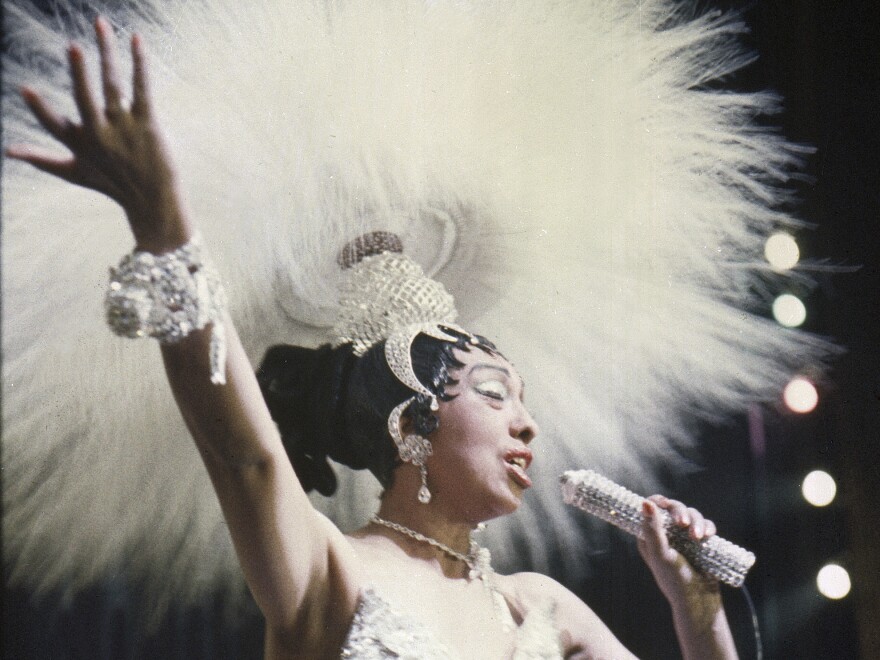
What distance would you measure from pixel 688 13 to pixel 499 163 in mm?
539

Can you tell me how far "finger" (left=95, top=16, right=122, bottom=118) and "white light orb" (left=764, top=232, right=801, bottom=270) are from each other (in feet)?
4.62

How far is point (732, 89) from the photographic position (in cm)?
209

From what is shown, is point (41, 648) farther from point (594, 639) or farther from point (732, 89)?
point (732, 89)

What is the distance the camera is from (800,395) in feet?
6.98

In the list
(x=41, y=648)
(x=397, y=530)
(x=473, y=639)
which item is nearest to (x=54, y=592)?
(x=41, y=648)

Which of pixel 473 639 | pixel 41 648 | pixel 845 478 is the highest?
pixel 845 478

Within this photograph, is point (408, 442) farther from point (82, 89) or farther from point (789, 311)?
point (789, 311)

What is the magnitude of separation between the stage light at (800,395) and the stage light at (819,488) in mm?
136

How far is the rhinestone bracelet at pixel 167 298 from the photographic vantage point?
1165 millimetres

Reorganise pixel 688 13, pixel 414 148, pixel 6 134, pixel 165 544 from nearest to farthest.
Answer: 1. pixel 6 134
2. pixel 165 544
3. pixel 414 148
4. pixel 688 13

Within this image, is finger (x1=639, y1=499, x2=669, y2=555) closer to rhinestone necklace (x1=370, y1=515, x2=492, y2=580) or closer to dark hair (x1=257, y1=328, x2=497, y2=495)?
rhinestone necklace (x1=370, y1=515, x2=492, y2=580)

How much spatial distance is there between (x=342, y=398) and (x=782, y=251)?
100cm

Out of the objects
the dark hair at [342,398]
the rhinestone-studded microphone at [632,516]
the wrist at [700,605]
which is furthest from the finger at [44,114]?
the wrist at [700,605]

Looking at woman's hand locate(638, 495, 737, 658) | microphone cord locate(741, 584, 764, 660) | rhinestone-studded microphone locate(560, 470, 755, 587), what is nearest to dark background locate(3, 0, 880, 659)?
microphone cord locate(741, 584, 764, 660)
